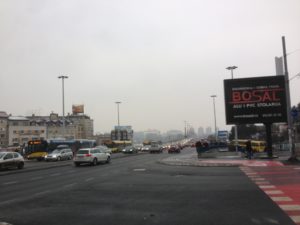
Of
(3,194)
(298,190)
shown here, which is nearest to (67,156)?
(3,194)

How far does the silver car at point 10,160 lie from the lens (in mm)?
33531

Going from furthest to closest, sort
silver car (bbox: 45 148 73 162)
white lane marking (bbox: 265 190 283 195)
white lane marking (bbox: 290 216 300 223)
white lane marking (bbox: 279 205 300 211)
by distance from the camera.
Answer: silver car (bbox: 45 148 73 162)
white lane marking (bbox: 265 190 283 195)
white lane marking (bbox: 279 205 300 211)
white lane marking (bbox: 290 216 300 223)

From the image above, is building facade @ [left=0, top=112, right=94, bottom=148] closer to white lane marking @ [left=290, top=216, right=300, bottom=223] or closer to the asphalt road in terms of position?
the asphalt road

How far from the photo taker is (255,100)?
110 ft

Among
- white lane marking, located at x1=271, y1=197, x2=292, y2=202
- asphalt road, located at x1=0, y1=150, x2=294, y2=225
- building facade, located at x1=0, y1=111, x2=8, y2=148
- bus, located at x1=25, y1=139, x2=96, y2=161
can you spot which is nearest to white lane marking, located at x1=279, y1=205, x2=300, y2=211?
asphalt road, located at x1=0, y1=150, x2=294, y2=225

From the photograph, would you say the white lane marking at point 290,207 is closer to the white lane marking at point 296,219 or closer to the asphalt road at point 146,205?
the asphalt road at point 146,205

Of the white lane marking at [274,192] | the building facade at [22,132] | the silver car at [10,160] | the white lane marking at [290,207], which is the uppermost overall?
the building facade at [22,132]

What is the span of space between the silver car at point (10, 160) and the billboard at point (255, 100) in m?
18.4

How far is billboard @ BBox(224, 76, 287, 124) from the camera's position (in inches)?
1314

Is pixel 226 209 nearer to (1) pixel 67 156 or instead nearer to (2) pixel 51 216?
(2) pixel 51 216

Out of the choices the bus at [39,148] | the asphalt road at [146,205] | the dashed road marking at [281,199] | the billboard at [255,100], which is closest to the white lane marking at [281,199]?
the dashed road marking at [281,199]

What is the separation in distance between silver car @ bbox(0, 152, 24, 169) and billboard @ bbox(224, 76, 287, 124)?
18.4 metres

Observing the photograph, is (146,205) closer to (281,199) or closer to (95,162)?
(281,199)

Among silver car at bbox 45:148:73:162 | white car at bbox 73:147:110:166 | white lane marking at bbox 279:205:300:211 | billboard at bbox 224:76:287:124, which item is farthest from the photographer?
silver car at bbox 45:148:73:162
